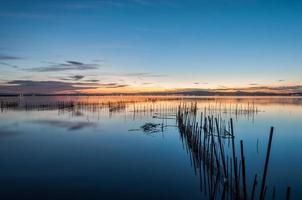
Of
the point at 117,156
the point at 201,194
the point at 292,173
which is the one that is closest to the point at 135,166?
the point at 117,156

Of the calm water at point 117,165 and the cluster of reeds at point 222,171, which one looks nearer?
the cluster of reeds at point 222,171

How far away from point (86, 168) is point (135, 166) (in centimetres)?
159

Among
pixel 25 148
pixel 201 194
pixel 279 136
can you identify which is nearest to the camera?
pixel 201 194

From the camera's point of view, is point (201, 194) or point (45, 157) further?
point (45, 157)

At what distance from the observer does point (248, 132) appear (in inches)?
604

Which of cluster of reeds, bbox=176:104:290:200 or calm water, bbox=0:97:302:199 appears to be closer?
cluster of reeds, bbox=176:104:290:200

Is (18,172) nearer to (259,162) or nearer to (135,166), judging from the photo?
(135,166)

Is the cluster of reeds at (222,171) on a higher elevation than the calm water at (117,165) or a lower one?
higher

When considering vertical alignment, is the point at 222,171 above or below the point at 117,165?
above

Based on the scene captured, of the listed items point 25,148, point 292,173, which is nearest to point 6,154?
point 25,148

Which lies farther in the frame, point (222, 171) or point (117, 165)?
point (117, 165)

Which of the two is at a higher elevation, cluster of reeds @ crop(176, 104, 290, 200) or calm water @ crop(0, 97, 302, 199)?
cluster of reeds @ crop(176, 104, 290, 200)

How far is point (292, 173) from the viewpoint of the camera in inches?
309

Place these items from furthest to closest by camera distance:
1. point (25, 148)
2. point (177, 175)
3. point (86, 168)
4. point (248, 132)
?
point (248, 132), point (25, 148), point (86, 168), point (177, 175)
